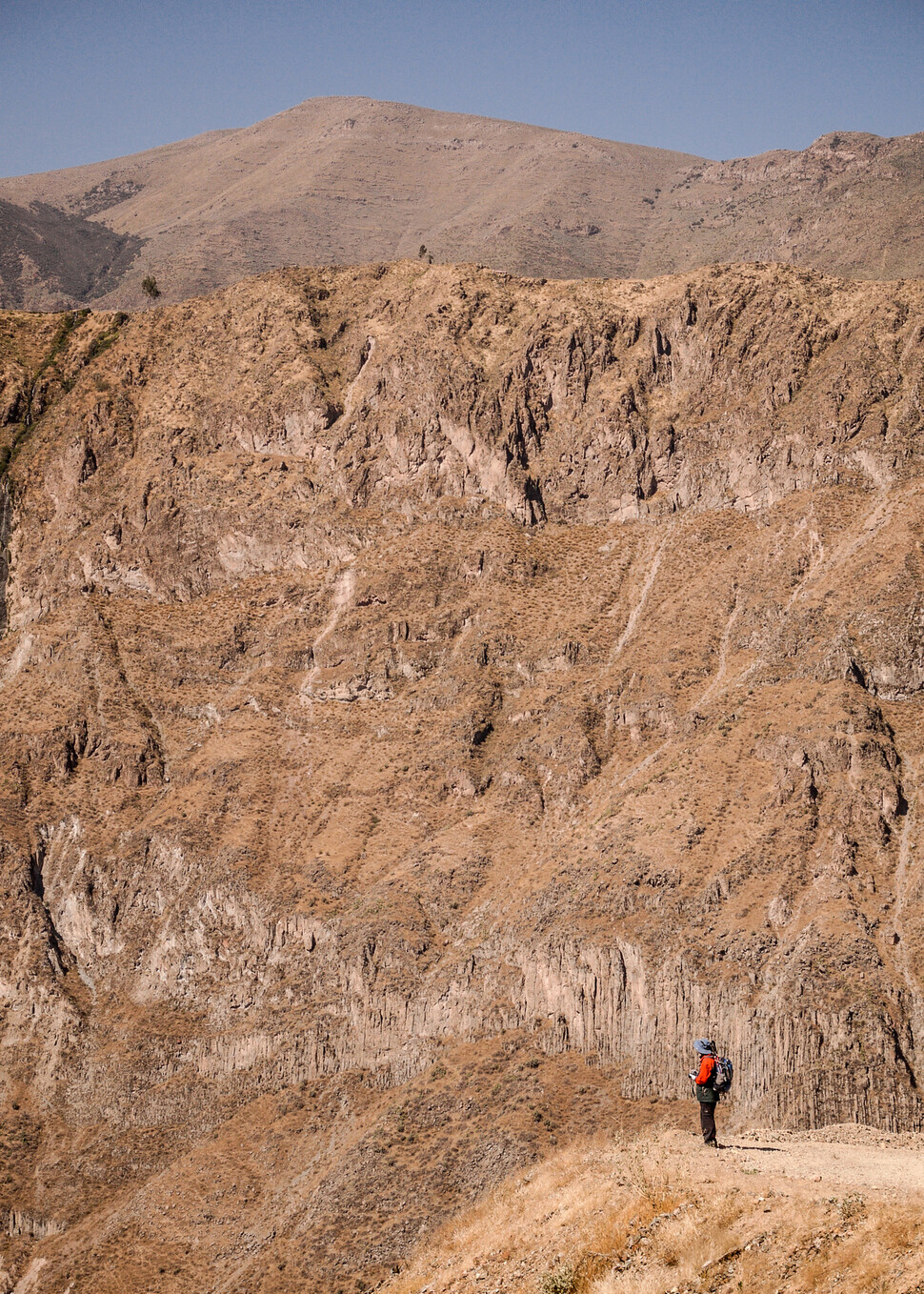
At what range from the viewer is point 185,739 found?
352 feet

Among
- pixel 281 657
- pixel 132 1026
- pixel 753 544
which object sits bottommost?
pixel 132 1026

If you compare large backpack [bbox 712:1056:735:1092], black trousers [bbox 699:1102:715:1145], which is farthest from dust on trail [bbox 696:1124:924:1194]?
large backpack [bbox 712:1056:735:1092]

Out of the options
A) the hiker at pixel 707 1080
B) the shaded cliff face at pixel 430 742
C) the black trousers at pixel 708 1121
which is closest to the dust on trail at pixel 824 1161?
the black trousers at pixel 708 1121

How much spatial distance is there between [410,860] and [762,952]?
2843 centimetres

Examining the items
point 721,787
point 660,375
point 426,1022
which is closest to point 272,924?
point 426,1022

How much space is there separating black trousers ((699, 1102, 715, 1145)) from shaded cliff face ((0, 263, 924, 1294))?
3606cm

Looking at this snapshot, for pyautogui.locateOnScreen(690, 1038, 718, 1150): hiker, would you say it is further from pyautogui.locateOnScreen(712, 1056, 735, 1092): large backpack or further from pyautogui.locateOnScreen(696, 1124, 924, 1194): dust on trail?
pyautogui.locateOnScreen(696, 1124, 924, 1194): dust on trail

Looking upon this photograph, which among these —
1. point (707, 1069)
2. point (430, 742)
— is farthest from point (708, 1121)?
point (430, 742)

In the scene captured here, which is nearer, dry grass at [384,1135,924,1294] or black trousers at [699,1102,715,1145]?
dry grass at [384,1135,924,1294]

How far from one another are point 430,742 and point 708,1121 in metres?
68.5

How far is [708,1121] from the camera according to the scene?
31859 millimetres

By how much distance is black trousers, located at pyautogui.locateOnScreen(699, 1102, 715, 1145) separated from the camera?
31.5 m

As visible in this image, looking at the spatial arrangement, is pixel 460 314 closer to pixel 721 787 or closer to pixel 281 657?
pixel 281 657

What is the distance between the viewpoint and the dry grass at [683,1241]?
74.9ft
